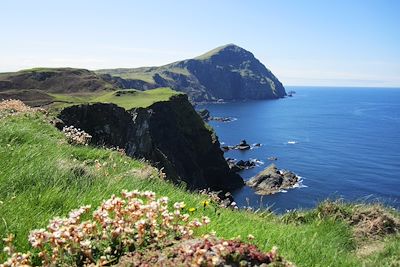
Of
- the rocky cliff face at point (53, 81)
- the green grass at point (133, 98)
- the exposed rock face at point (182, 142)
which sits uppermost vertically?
the rocky cliff face at point (53, 81)

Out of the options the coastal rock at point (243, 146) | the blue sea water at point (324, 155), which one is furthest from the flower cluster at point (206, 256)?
the coastal rock at point (243, 146)

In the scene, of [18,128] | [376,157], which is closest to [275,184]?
[376,157]

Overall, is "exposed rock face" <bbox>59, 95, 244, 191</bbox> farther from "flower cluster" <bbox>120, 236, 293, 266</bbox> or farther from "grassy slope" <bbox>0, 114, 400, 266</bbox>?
"flower cluster" <bbox>120, 236, 293, 266</bbox>

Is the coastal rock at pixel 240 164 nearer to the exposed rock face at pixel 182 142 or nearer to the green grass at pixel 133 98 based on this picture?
the exposed rock face at pixel 182 142

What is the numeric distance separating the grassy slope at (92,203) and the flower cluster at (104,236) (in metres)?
0.80

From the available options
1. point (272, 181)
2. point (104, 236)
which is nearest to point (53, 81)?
point (272, 181)

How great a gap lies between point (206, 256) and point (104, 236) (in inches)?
57.3

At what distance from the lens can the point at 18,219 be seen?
528 cm

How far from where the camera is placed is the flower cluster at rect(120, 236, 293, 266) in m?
3.57

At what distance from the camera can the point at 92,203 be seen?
21.3ft

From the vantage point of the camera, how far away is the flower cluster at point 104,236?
4.14 metres

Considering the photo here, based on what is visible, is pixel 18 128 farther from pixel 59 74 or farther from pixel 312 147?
pixel 312 147

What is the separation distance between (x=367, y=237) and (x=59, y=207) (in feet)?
22.0

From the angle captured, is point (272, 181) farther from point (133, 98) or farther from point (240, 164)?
point (133, 98)
